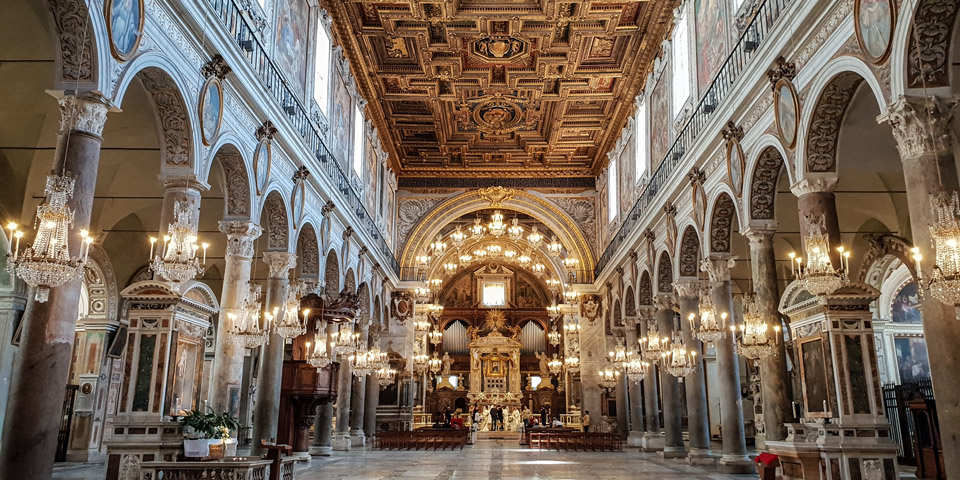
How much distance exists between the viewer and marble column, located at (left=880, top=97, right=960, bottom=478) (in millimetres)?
7470

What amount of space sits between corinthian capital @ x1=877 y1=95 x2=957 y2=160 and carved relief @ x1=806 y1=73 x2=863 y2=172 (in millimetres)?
2070

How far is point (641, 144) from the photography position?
23.3 m

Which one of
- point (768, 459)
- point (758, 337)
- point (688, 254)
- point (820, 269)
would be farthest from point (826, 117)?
point (688, 254)

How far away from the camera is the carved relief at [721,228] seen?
601 inches

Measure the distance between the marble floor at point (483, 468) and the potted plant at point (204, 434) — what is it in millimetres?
3084

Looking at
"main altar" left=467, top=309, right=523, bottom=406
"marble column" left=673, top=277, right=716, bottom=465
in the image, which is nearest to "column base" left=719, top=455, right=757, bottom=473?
"marble column" left=673, top=277, right=716, bottom=465

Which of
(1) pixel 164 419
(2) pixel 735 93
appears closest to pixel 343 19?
(2) pixel 735 93

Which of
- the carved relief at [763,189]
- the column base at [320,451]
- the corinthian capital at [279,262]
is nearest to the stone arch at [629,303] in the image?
the column base at [320,451]

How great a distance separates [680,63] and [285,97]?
398 inches

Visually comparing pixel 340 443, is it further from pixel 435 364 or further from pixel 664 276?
pixel 435 364

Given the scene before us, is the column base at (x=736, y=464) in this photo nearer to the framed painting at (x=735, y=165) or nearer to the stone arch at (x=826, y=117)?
the framed painting at (x=735, y=165)

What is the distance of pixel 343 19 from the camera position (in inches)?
774

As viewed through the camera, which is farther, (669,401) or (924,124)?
(669,401)

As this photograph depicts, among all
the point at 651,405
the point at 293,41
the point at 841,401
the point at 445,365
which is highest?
the point at 293,41
